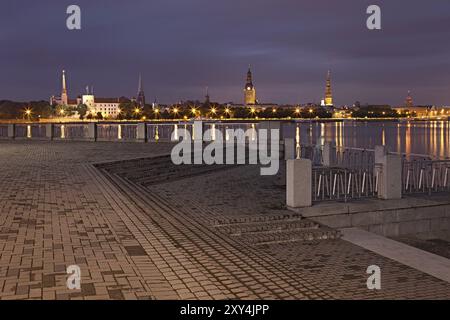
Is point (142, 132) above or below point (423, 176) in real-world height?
above

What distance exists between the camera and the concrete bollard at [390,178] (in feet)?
38.0

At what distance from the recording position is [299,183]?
34.4ft

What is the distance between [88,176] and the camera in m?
13.6

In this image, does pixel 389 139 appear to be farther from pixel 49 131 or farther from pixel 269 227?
Answer: pixel 269 227

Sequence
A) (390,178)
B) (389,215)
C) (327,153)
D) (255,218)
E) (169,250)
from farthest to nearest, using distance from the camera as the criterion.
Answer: (327,153)
(390,178)
(389,215)
(255,218)
(169,250)

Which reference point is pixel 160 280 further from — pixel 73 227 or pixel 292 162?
pixel 292 162

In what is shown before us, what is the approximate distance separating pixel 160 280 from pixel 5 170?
36.7ft

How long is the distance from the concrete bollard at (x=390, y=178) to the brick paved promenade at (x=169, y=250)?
2418 mm

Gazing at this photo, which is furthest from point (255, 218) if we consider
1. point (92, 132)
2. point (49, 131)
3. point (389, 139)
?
point (389, 139)

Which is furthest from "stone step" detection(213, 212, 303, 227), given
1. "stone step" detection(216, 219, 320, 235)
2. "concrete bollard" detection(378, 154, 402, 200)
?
"concrete bollard" detection(378, 154, 402, 200)

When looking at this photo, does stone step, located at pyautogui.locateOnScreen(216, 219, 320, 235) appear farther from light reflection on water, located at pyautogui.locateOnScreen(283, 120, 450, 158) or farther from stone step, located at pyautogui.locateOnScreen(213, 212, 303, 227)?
light reflection on water, located at pyautogui.locateOnScreen(283, 120, 450, 158)

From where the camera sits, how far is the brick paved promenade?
5.29 meters

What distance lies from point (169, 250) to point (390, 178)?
682 cm
